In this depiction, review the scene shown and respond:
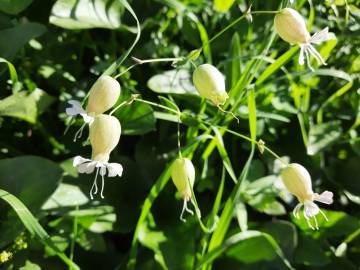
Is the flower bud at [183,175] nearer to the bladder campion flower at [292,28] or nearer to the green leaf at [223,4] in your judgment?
the bladder campion flower at [292,28]

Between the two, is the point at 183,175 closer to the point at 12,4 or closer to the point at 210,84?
the point at 210,84

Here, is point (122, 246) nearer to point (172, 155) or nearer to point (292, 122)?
point (172, 155)

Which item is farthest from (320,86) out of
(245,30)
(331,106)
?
(245,30)

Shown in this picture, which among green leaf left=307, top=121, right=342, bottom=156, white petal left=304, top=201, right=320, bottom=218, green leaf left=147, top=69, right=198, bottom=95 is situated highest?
white petal left=304, top=201, right=320, bottom=218

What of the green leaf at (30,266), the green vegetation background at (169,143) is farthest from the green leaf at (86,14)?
the green leaf at (30,266)

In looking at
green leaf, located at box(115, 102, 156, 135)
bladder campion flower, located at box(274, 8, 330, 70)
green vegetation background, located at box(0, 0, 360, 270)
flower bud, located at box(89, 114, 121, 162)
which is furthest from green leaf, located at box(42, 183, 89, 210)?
bladder campion flower, located at box(274, 8, 330, 70)

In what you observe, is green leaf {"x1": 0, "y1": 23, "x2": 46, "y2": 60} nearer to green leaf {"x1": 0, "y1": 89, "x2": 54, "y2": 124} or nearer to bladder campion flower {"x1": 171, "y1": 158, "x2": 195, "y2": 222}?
green leaf {"x1": 0, "y1": 89, "x2": 54, "y2": 124}

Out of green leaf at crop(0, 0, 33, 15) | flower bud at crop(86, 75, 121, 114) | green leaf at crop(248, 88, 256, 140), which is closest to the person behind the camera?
flower bud at crop(86, 75, 121, 114)
